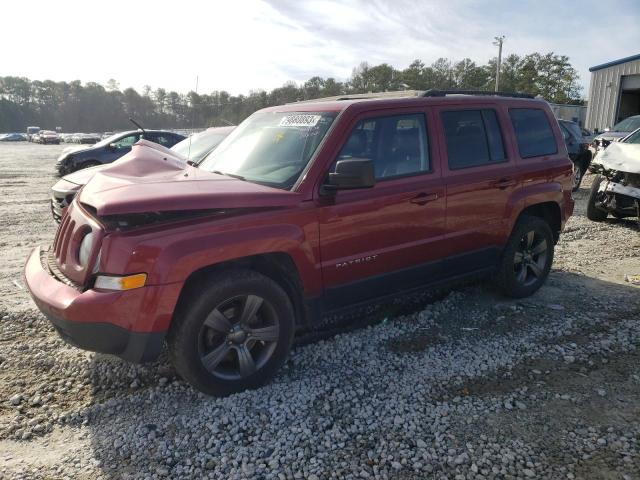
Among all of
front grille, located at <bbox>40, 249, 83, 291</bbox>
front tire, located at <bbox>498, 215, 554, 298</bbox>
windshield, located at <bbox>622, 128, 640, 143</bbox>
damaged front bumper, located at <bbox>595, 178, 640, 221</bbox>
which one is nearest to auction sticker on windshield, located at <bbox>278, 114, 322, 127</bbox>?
front grille, located at <bbox>40, 249, 83, 291</bbox>

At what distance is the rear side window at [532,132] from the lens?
4.68m

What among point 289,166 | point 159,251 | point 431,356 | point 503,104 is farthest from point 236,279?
point 503,104

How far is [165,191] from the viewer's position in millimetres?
2979

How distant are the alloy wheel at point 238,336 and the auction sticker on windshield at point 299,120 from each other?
1.43 metres

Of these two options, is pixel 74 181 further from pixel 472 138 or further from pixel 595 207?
pixel 595 207

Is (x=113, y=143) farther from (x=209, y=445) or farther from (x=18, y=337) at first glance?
(x=209, y=445)

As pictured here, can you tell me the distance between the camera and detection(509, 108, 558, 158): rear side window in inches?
184

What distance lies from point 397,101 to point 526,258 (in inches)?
89.5

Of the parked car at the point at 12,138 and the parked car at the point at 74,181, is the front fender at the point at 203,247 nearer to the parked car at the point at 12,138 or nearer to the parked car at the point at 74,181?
the parked car at the point at 74,181

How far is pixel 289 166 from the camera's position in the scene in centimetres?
352

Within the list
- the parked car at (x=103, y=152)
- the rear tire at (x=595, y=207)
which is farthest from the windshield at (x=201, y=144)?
the rear tire at (x=595, y=207)

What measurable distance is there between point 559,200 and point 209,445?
13.8ft

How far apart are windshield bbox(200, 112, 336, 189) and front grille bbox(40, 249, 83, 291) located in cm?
136

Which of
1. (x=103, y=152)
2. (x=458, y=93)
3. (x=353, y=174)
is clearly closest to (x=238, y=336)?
(x=353, y=174)
